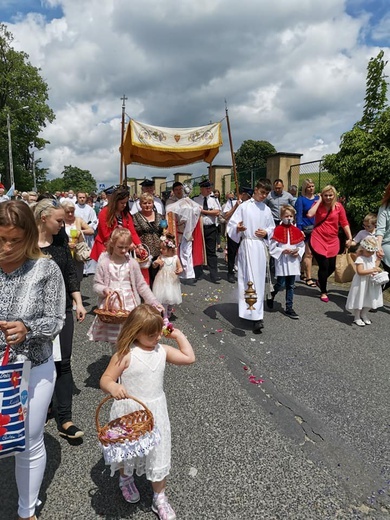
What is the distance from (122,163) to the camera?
7.18 meters

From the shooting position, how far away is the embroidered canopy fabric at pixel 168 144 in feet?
24.7

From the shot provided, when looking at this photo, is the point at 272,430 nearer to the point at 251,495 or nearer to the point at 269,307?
the point at 251,495

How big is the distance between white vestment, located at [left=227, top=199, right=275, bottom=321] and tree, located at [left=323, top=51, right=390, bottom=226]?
17.6 ft

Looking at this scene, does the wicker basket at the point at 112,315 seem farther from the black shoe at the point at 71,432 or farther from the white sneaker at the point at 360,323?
the white sneaker at the point at 360,323

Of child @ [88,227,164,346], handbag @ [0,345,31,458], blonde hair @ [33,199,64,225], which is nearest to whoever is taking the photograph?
handbag @ [0,345,31,458]

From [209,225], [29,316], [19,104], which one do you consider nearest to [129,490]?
[29,316]

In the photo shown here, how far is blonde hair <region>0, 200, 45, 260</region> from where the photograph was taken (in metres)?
1.86

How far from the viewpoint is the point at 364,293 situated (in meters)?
5.50

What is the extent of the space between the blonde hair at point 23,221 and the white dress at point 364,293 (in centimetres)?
477

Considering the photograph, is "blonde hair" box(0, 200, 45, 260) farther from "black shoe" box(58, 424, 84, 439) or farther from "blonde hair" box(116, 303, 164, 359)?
"black shoe" box(58, 424, 84, 439)

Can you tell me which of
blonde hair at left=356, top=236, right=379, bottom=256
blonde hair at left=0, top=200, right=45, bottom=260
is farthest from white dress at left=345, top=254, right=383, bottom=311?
blonde hair at left=0, top=200, right=45, bottom=260

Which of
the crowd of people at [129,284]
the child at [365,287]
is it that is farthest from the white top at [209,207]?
the child at [365,287]

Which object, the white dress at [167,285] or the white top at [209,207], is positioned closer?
the white dress at [167,285]

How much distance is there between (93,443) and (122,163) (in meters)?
5.42
